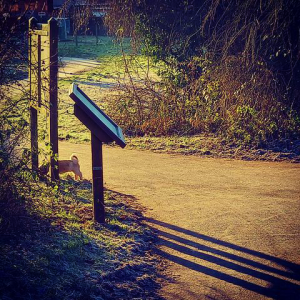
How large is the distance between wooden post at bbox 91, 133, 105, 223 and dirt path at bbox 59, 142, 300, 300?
727mm

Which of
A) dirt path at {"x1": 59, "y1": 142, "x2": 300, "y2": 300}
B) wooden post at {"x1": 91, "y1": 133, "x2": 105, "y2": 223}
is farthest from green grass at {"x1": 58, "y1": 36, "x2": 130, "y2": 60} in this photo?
wooden post at {"x1": 91, "y1": 133, "x2": 105, "y2": 223}

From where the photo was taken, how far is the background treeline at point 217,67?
10406 mm

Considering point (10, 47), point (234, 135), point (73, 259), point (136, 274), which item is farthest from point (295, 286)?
point (234, 135)

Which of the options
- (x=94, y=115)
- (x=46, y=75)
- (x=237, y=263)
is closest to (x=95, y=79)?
(x=46, y=75)

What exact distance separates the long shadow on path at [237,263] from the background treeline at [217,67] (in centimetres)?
472

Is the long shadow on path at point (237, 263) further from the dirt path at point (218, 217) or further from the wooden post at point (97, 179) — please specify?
the wooden post at point (97, 179)

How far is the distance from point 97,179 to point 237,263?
6.18ft

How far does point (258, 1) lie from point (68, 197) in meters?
6.12

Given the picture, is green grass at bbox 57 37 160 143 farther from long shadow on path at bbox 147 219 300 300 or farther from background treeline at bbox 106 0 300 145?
long shadow on path at bbox 147 219 300 300

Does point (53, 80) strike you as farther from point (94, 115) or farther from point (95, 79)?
point (95, 79)

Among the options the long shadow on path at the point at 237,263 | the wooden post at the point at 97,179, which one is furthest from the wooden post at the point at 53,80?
the long shadow on path at the point at 237,263

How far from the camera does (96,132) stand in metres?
5.81

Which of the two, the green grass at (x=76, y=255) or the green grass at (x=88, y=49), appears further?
the green grass at (x=88, y=49)

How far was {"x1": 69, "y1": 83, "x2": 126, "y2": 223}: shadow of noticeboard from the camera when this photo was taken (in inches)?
223
